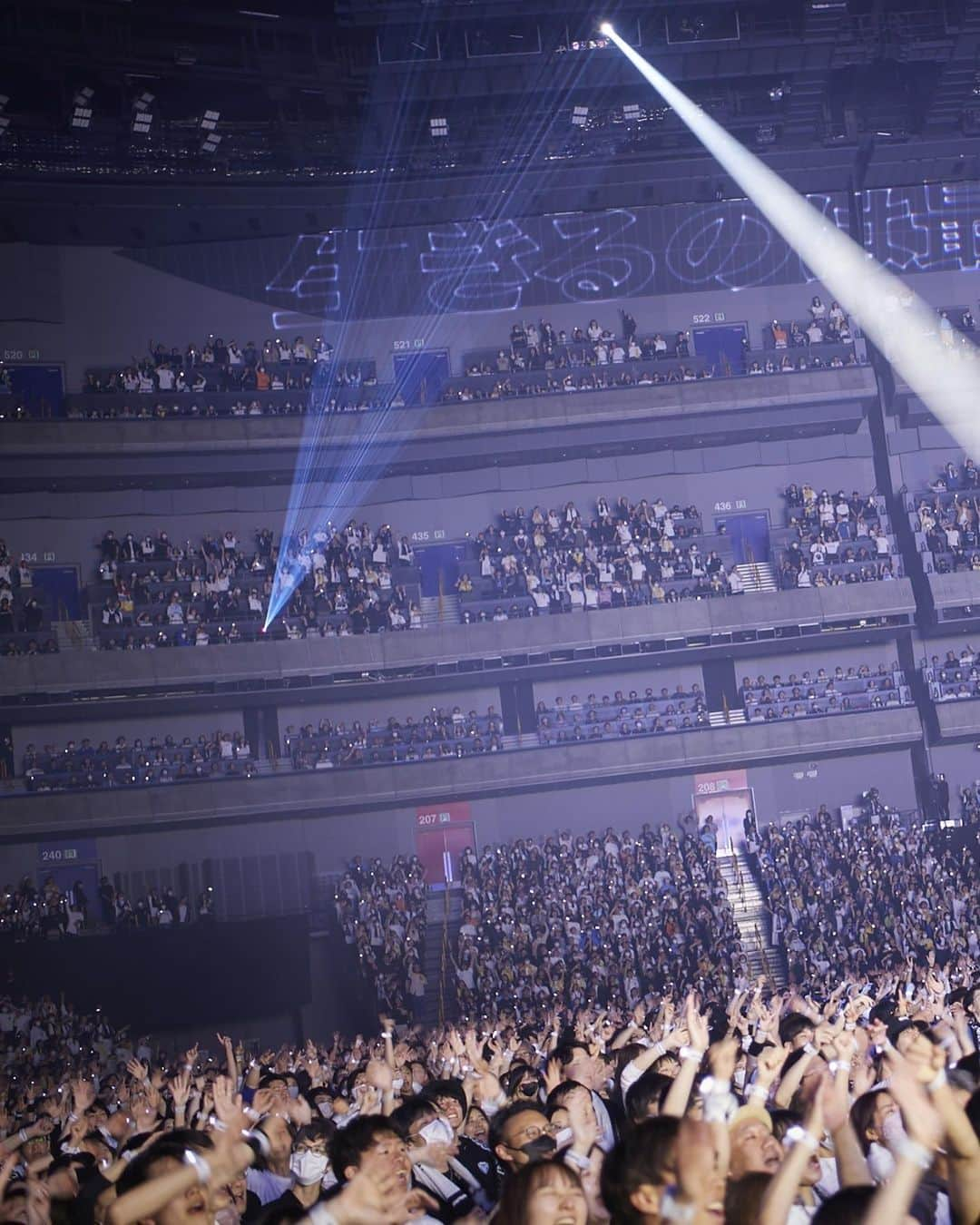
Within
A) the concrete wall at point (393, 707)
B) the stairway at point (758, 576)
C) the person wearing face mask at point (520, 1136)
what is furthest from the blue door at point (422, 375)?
the person wearing face mask at point (520, 1136)

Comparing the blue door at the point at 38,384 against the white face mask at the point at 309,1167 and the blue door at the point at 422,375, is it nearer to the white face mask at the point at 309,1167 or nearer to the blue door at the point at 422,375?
the blue door at the point at 422,375

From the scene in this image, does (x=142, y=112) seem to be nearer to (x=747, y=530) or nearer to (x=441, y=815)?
(x=441, y=815)

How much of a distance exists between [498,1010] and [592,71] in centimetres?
2169

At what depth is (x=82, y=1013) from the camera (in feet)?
93.9

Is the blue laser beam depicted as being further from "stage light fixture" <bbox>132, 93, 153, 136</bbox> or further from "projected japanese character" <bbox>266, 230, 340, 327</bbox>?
"stage light fixture" <bbox>132, 93, 153, 136</bbox>

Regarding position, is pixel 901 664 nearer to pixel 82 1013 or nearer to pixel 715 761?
pixel 715 761

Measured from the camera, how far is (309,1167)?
745 centimetres

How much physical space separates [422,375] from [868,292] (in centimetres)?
1228

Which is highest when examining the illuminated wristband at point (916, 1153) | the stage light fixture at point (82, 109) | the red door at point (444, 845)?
the stage light fixture at point (82, 109)

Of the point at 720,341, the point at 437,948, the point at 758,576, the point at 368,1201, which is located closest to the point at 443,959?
the point at 437,948

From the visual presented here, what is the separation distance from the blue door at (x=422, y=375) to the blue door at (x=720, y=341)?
6990mm

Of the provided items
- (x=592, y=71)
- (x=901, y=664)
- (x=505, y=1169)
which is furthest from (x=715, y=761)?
(x=505, y=1169)

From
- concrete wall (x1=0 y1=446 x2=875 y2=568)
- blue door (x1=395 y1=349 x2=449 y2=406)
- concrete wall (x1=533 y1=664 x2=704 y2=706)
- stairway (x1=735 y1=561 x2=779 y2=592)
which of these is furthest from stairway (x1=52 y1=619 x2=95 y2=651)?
stairway (x1=735 y1=561 x2=779 y2=592)

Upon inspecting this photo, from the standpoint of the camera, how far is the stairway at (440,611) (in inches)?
1452
